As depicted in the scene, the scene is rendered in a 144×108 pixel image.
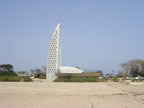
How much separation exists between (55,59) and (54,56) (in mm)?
762

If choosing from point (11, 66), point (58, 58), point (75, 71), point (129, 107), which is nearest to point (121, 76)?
point (75, 71)

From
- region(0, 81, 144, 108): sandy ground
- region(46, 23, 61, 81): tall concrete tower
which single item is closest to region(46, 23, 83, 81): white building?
region(46, 23, 61, 81): tall concrete tower

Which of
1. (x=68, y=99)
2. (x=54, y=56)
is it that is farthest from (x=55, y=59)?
(x=68, y=99)

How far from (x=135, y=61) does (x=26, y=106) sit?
142ft

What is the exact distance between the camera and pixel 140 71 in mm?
44312

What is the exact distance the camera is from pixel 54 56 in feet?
117

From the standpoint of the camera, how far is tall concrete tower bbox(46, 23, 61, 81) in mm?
35062

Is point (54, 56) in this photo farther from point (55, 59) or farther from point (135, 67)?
point (135, 67)

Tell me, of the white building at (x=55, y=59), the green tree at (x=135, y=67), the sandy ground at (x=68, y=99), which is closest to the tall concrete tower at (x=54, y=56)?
the white building at (x=55, y=59)

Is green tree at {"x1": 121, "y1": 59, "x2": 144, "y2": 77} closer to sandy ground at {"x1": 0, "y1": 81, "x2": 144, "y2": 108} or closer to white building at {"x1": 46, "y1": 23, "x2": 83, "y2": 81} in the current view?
white building at {"x1": 46, "y1": 23, "x2": 83, "y2": 81}

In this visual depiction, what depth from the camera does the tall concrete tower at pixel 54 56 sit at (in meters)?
35.1

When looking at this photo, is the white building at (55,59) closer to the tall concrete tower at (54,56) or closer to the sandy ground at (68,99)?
the tall concrete tower at (54,56)

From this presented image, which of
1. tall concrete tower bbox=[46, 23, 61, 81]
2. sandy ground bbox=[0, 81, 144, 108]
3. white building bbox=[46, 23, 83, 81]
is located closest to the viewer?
sandy ground bbox=[0, 81, 144, 108]

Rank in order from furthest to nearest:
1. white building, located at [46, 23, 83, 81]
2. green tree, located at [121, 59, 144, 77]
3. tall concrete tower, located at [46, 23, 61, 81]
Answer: green tree, located at [121, 59, 144, 77], tall concrete tower, located at [46, 23, 61, 81], white building, located at [46, 23, 83, 81]
